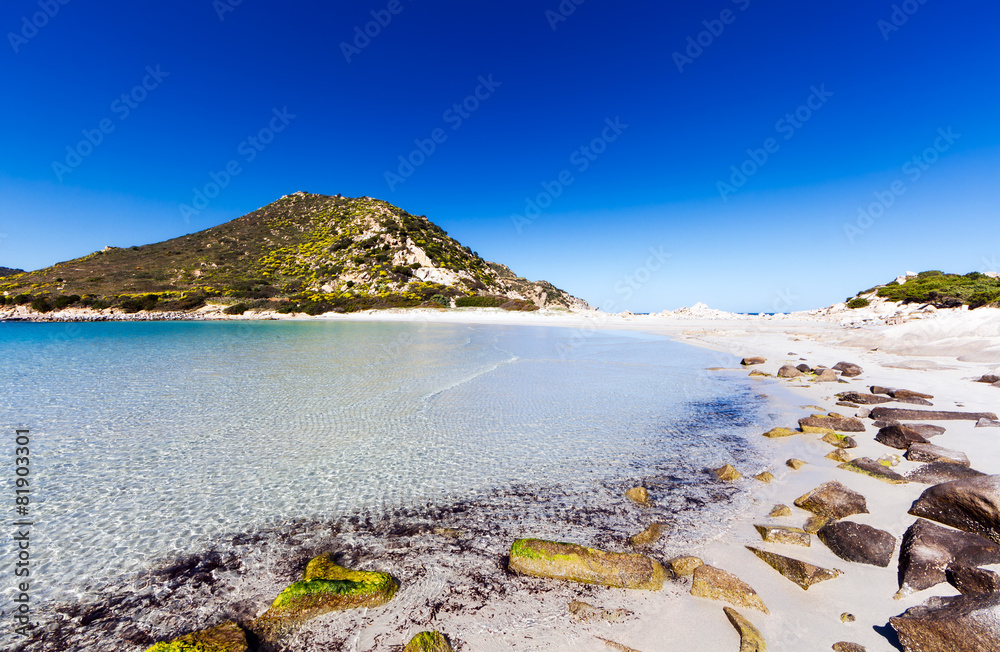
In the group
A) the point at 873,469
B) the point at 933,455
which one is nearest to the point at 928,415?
the point at 933,455

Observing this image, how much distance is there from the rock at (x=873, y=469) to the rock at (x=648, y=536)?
3.48 m

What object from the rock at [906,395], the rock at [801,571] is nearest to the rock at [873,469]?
the rock at [801,571]

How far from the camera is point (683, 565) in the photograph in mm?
3852

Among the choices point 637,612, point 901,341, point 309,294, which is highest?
point 309,294

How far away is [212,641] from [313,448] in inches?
176

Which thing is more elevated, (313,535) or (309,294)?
(309,294)

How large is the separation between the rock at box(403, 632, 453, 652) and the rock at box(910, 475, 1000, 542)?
5100 millimetres

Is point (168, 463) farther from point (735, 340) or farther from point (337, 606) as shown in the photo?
point (735, 340)

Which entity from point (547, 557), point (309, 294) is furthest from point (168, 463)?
point (309, 294)

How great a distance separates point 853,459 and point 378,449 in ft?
25.7

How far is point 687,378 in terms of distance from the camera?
13.9 metres

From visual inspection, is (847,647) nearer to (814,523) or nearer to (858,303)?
(814,523)

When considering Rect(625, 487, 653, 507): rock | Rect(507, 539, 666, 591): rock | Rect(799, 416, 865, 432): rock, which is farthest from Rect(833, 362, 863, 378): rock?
Rect(507, 539, 666, 591): rock

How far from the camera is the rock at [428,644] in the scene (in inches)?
113
